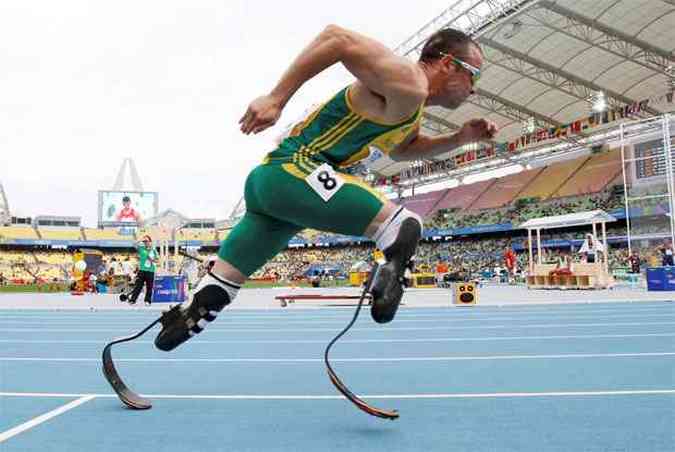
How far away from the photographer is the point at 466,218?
50188mm

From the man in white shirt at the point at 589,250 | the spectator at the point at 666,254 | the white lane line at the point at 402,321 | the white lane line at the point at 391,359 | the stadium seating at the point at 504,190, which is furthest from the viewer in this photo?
the stadium seating at the point at 504,190

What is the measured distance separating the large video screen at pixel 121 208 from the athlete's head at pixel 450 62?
60640mm

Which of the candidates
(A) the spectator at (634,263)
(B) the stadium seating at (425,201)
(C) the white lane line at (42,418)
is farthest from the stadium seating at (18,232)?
(C) the white lane line at (42,418)

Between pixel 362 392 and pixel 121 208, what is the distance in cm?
6188

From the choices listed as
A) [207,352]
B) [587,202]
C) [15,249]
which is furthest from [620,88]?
[15,249]

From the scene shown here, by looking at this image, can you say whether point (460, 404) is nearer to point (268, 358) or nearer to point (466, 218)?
point (268, 358)

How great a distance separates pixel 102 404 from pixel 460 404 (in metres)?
1.87

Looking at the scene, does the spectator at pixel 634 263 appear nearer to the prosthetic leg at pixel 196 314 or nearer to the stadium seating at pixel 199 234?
the prosthetic leg at pixel 196 314

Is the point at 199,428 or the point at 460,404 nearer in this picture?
the point at 199,428

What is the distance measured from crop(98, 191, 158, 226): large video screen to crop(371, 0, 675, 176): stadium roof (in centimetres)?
3724

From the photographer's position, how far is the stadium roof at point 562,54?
2322cm

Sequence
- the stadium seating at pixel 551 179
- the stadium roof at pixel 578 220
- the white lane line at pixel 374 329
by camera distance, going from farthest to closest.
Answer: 1. the stadium seating at pixel 551 179
2. the stadium roof at pixel 578 220
3. the white lane line at pixel 374 329

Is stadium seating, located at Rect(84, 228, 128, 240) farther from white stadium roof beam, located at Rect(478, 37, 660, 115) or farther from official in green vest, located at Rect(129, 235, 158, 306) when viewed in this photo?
official in green vest, located at Rect(129, 235, 158, 306)

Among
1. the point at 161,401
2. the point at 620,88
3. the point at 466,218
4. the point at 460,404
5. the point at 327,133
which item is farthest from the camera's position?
the point at 466,218
